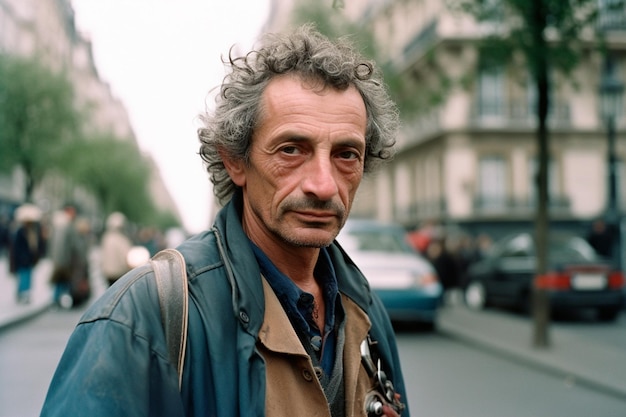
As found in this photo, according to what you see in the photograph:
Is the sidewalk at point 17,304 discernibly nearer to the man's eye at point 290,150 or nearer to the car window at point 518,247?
the car window at point 518,247

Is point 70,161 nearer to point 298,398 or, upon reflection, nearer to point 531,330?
point 531,330

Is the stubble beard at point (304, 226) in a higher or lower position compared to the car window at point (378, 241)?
higher

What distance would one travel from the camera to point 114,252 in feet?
39.7

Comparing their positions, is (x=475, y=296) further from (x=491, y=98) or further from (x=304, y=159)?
(x=491, y=98)

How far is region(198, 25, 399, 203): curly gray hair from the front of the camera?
177 centimetres

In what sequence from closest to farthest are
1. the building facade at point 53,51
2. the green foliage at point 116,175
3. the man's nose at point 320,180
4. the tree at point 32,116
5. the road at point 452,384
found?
the man's nose at point 320,180
the road at point 452,384
the tree at point 32,116
the building facade at point 53,51
the green foliage at point 116,175

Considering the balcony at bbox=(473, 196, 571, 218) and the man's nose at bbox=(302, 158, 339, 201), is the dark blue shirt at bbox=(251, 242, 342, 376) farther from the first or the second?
the balcony at bbox=(473, 196, 571, 218)

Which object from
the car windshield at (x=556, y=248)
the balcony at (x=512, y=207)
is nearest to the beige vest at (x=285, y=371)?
the car windshield at (x=556, y=248)

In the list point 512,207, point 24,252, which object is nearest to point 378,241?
point 24,252

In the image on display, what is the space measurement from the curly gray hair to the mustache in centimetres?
19

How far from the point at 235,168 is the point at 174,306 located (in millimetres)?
543

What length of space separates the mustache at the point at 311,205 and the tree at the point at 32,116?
2918 centimetres

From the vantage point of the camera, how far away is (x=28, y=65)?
3269 cm

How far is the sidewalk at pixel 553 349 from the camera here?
26.3 ft
